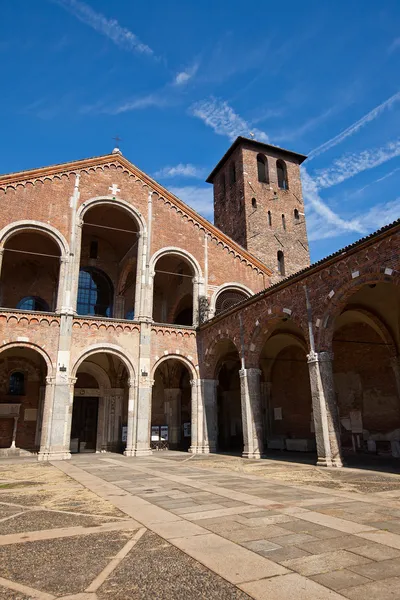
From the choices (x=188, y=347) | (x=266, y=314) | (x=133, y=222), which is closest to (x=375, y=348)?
(x=266, y=314)

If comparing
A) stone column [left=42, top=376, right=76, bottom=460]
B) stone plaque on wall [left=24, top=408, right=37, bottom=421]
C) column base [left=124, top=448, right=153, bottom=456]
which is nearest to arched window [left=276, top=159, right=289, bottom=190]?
column base [left=124, top=448, right=153, bottom=456]

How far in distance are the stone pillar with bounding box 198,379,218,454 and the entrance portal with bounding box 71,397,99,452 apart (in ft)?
22.9

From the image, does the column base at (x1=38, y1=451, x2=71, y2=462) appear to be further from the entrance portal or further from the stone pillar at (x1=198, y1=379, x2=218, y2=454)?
the stone pillar at (x1=198, y1=379, x2=218, y2=454)

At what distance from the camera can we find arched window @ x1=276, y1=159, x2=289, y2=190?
112 ft

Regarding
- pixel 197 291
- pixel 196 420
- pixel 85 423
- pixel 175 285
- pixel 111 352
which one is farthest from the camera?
pixel 175 285

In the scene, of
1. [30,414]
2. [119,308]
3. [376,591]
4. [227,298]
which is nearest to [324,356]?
[376,591]

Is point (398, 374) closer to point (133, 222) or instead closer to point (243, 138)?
point (133, 222)

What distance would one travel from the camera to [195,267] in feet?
76.7

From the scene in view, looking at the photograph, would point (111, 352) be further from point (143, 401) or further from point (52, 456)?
point (52, 456)

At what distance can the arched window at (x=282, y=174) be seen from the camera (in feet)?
112

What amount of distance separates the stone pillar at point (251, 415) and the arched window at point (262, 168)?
20549 mm

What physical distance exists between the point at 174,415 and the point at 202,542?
20.8m

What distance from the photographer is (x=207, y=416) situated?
68.3 ft

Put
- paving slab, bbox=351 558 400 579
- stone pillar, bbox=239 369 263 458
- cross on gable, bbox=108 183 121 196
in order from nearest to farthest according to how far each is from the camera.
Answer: paving slab, bbox=351 558 400 579 < stone pillar, bbox=239 369 263 458 < cross on gable, bbox=108 183 121 196
